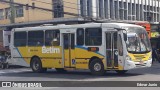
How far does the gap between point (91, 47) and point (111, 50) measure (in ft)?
3.94

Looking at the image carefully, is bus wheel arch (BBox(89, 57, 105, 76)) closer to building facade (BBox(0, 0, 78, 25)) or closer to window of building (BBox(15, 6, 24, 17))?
building facade (BBox(0, 0, 78, 25))

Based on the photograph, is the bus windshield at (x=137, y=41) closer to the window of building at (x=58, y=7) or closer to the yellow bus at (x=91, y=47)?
the yellow bus at (x=91, y=47)

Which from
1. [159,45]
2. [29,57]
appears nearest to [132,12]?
[159,45]

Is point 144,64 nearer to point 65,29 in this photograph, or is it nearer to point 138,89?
point 65,29

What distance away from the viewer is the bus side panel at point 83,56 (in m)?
21.2

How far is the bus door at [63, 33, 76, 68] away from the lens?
22.2m

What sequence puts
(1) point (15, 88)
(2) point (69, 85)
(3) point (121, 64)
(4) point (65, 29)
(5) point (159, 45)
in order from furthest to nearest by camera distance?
(5) point (159, 45), (4) point (65, 29), (3) point (121, 64), (2) point (69, 85), (1) point (15, 88)

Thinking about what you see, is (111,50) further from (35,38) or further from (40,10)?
(40,10)

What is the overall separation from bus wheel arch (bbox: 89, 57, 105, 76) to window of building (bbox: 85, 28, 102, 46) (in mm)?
856

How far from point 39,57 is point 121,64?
6.33 meters

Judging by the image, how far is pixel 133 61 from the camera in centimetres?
2016

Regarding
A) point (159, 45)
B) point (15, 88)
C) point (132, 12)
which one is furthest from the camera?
point (132, 12)

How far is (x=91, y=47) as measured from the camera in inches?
834

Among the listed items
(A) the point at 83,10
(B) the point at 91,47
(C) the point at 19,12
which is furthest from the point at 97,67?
(C) the point at 19,12
